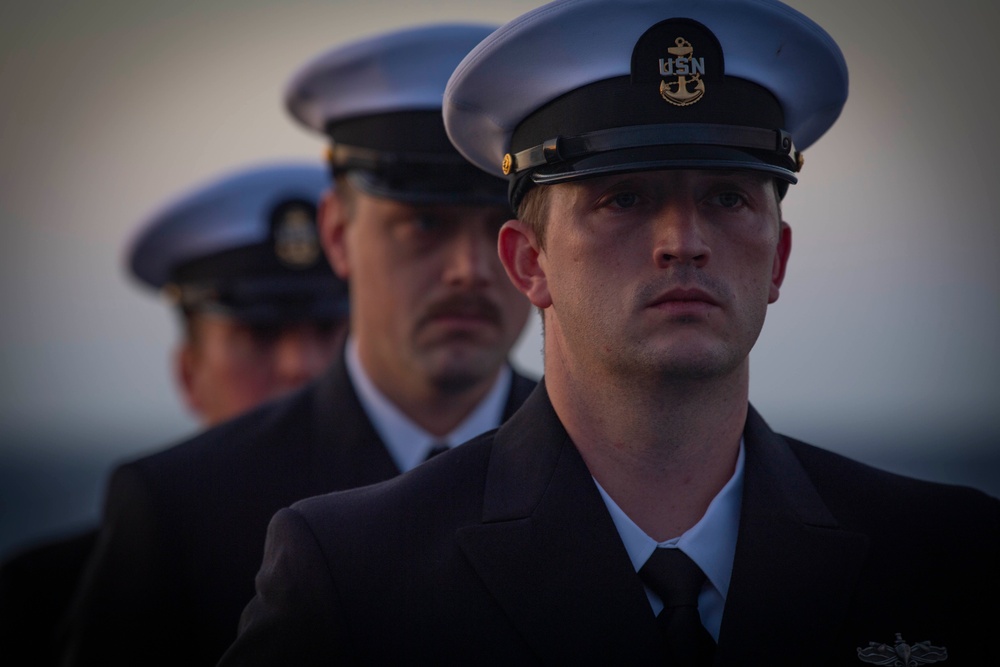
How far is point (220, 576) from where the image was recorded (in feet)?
17.1

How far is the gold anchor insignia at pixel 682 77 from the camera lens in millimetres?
3783

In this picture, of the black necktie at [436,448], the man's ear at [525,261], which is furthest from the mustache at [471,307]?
the man's ear at [525,261]

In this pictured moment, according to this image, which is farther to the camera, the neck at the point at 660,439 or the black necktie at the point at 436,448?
the black necktie at the point at 436,448

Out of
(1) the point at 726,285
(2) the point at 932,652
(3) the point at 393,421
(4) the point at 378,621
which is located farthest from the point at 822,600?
(3) the point at 393,421

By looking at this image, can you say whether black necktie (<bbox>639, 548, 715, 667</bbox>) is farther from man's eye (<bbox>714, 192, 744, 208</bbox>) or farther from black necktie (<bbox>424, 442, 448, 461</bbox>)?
black necktie (<bbox>424, 442, 448, 461</bbox>)

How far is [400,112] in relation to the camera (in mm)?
6004

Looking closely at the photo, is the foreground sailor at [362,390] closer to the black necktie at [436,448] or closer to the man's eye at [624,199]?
the black necktie at [436,448]

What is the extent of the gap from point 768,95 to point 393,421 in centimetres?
241

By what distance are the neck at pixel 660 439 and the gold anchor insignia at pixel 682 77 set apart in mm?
785

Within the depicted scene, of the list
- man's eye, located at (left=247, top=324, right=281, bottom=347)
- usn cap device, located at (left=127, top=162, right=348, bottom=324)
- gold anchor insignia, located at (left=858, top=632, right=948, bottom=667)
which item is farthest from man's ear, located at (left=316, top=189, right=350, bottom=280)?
gold anchor insignia, located at (left=858, top=632, right=948, bottom=667)

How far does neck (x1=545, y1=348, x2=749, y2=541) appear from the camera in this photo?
148 inches

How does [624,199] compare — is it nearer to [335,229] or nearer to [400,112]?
[400,112]

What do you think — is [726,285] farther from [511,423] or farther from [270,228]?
[270,228]

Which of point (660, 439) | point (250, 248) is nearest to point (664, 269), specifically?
point (660, 439)
